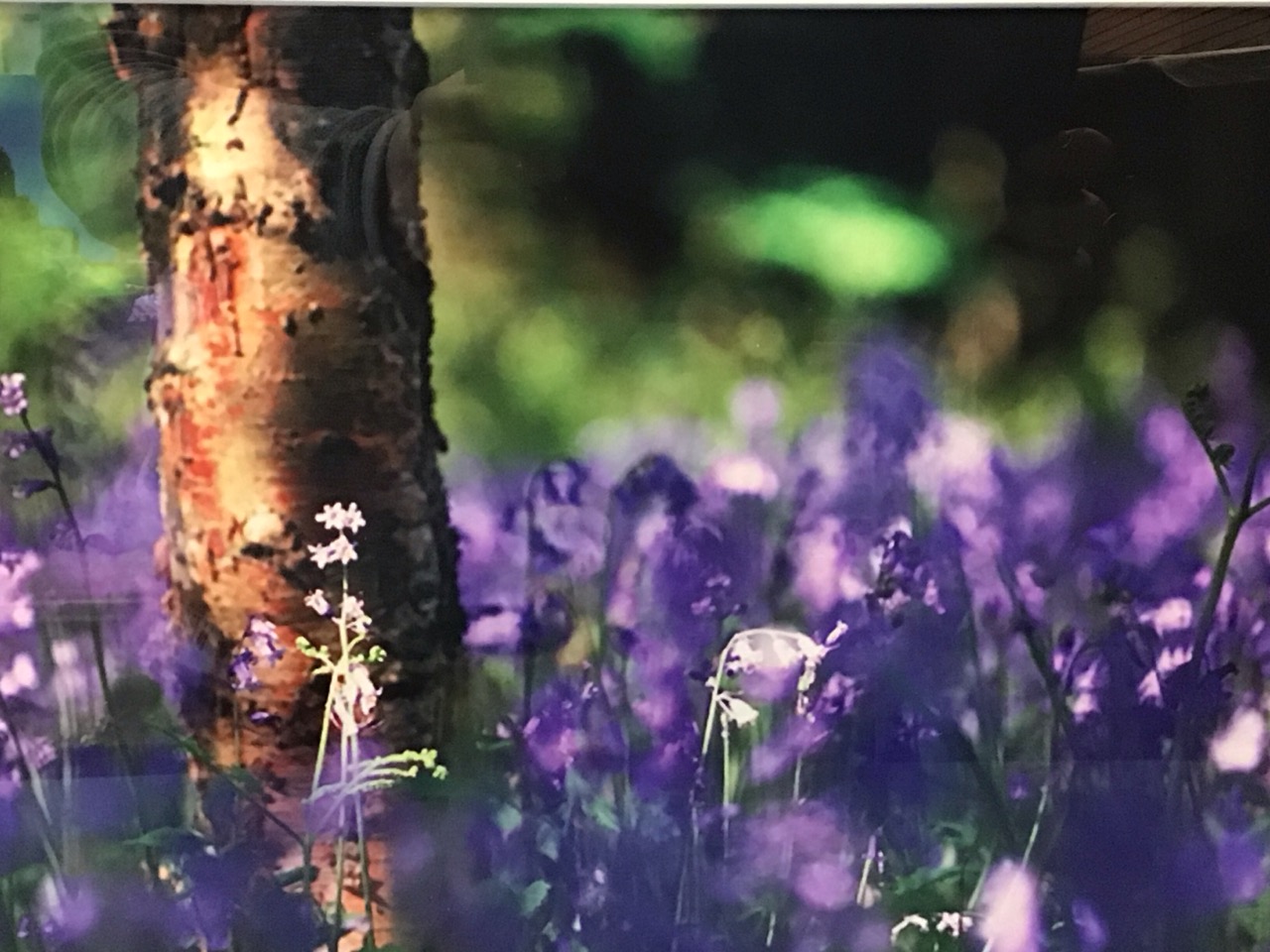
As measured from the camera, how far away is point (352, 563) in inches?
39.4

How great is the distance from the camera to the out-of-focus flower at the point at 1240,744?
104 cm

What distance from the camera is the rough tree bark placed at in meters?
0.98

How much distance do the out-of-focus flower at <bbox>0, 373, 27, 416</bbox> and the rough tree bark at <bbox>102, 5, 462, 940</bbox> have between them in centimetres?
11

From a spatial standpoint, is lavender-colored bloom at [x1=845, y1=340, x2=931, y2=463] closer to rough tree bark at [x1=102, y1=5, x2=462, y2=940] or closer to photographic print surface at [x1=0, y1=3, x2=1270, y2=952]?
photographic print surface at [x1=0, y1=3, x2=1270, y2=952]

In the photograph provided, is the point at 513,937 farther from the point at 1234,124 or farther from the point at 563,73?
the point at 1234,124

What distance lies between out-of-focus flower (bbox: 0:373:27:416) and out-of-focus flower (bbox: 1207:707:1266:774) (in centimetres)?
109

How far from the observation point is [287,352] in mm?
995

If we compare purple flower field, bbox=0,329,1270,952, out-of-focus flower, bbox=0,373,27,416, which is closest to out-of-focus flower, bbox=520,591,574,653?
purple flower field, bbox=0,329,1270,952

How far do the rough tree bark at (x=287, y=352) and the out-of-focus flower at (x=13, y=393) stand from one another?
0.35 ft

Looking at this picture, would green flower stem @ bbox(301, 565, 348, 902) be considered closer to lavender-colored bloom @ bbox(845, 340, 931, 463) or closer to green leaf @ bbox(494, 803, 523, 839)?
green leaf @ bbox(494, 803, 523, 839)

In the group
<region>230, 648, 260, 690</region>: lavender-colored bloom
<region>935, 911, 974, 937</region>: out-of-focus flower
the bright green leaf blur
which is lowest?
<region>935, 911, 974, 937</region>: out-of-focus flower

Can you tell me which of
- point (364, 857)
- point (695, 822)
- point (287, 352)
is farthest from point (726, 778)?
point (287, 352)

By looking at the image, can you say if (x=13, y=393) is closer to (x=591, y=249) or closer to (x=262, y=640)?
(x=262, y=640)

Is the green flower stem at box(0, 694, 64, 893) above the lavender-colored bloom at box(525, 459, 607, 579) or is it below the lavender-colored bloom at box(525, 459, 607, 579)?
below
